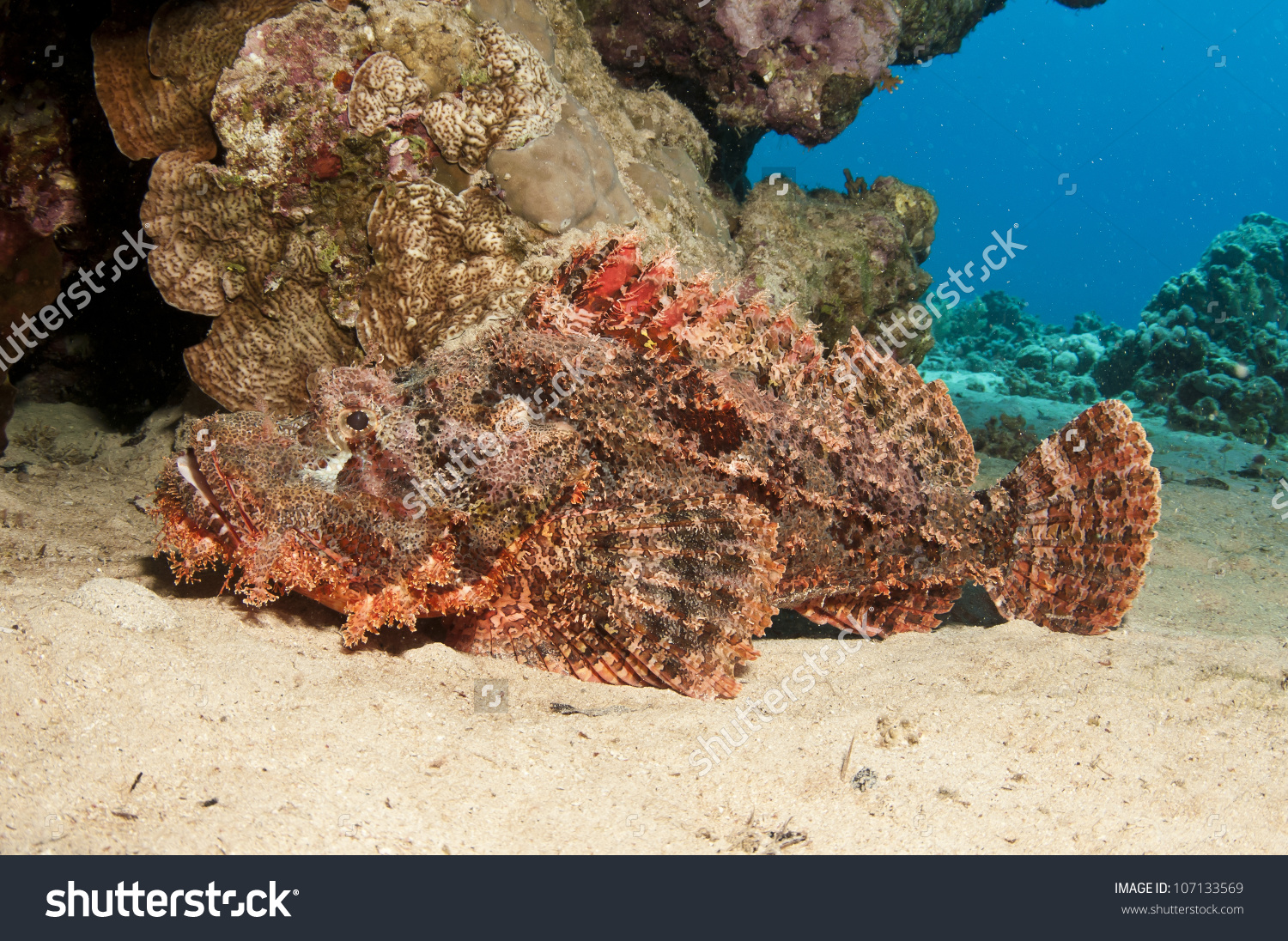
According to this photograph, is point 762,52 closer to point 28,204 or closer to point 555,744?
point 28,204

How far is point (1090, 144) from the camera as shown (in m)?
115

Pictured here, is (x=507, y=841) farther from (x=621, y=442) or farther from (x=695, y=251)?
(x=695, y=251)

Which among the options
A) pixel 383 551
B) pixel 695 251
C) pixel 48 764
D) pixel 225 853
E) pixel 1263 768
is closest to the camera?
pixel 225 853

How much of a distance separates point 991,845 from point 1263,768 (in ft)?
4.21

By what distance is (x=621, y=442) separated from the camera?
10.9 feet

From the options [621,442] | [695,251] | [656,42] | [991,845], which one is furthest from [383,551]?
[656,42]

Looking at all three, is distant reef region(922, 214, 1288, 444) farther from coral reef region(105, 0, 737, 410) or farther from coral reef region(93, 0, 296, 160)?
coral reef region(93, 0, 296, 160)

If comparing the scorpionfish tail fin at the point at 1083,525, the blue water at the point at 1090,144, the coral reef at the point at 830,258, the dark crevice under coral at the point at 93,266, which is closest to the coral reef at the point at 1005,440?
the coral reef at the point at 830,258

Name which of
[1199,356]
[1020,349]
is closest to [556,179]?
[1199,356]

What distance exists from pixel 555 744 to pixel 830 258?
231 inches

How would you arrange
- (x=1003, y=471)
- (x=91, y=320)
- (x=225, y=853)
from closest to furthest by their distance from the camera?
(x=225, y=853) → (x=91, y=320) → (x=1003, y=471)

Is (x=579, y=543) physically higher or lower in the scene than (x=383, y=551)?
higher

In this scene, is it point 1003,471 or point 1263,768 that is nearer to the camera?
point 1263,768

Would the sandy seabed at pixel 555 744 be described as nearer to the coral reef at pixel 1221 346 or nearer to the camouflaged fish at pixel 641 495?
the camouflaged fish at pixel 641 495
